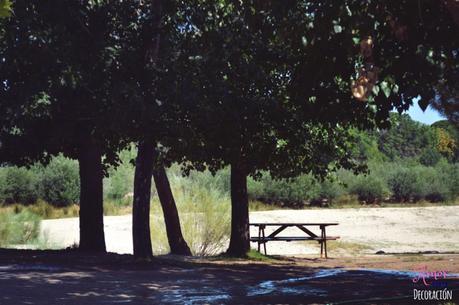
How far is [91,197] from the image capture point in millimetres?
15844

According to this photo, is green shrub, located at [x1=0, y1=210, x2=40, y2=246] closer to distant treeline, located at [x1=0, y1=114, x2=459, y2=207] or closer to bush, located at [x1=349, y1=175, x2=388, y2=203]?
distant treeline, located at [x1=0, y1=114, x2=459, y2=207]

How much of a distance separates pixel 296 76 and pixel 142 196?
6.51 metres

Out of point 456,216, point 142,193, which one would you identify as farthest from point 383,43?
point 456,216

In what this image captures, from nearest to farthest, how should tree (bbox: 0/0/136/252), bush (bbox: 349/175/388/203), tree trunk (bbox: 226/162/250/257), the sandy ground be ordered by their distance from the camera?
1. tree (bbox: 0/0/136/252)
2. tree trunk (bbox: 226/162/250/257)
3. the sandy ground
4. bush (bbox: 349/175/388/203)

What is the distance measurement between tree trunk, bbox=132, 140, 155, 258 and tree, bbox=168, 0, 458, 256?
785mm

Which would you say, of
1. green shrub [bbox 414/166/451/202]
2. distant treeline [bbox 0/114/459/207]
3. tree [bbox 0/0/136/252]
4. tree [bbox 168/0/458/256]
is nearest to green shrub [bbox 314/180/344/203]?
distant treeline [bbox 0/114/459/207]

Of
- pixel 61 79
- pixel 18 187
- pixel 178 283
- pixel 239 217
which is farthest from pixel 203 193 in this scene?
pixel 18 187

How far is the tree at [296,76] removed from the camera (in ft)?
23.0

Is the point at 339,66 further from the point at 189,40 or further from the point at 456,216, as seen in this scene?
the point at 456,216

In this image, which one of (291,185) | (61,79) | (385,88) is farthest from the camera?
(291,185)

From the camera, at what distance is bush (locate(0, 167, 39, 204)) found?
38.6 metres

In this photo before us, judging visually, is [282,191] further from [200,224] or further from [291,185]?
[200,224]

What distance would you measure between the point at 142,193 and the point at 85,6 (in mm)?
4127

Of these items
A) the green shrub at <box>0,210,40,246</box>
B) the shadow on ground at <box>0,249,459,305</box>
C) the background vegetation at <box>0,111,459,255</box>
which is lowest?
the shadow on ground at <box>0,249,459,305</box>
